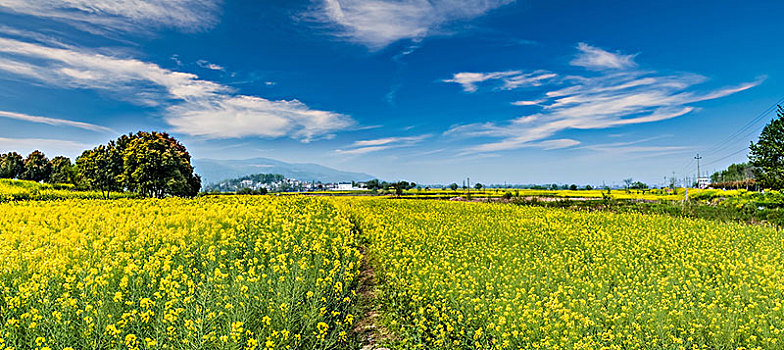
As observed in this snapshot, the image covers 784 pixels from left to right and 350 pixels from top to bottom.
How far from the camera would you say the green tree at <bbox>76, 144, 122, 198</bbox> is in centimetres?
3341

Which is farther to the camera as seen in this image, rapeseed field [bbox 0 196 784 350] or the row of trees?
the row of trees

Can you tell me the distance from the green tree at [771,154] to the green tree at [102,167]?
60.6m

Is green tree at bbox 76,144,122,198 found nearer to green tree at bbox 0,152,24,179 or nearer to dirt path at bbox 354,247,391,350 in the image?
dirt path at bbox 354,247,391,350

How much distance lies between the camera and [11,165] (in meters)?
67.4

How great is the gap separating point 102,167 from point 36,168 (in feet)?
165

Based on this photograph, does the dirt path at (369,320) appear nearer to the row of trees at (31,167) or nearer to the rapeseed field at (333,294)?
the rapeseed field at (333,294)

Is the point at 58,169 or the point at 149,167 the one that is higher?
the point at 58,169

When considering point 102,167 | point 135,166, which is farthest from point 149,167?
point 102,167

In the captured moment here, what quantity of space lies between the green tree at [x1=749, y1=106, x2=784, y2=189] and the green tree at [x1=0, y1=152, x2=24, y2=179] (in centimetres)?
10655

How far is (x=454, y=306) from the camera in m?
7.01

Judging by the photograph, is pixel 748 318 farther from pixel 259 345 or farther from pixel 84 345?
pixel 84 345

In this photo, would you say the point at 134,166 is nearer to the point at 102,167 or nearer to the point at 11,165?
the point at 102,167

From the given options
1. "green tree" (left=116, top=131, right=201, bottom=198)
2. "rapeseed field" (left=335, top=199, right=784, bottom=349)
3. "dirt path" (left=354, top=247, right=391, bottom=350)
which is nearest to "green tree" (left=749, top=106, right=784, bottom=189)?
"rapeseed field" (left=335, top=199, right=784, bottom=349)

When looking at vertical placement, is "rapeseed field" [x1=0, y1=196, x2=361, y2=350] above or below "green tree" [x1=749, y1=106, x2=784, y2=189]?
below
